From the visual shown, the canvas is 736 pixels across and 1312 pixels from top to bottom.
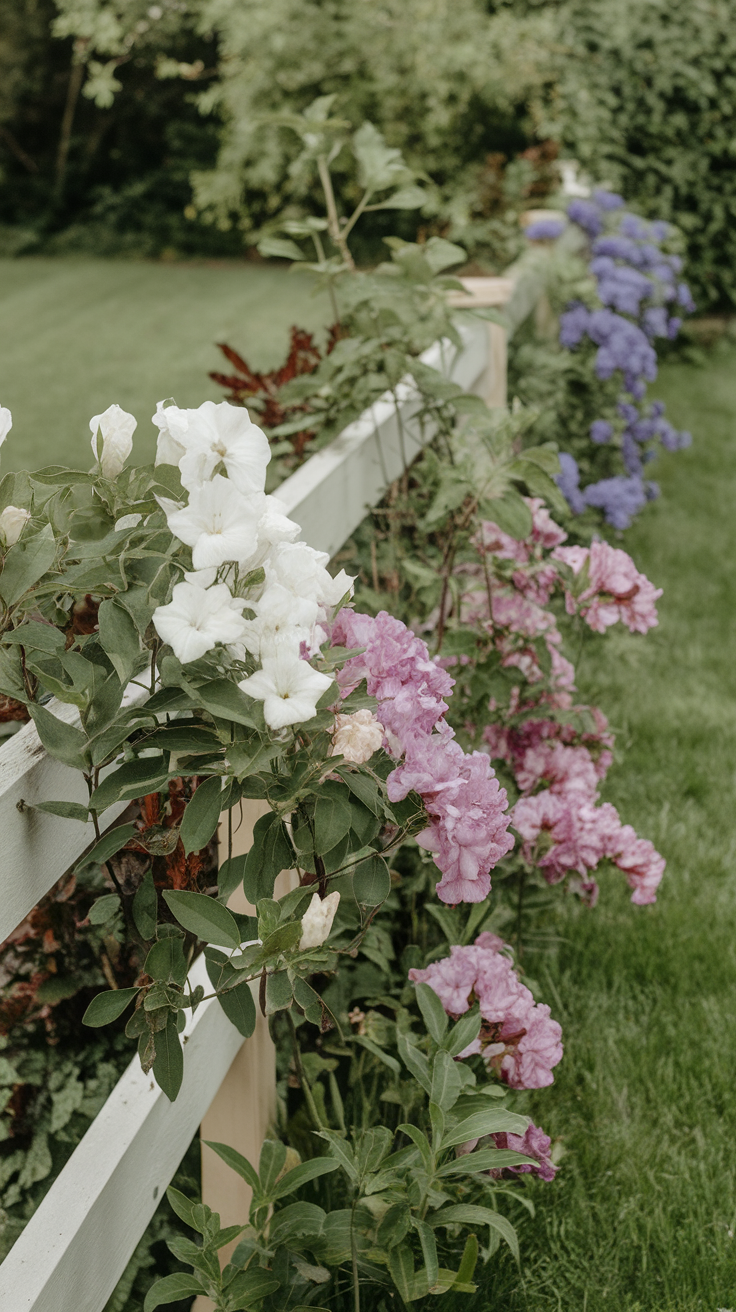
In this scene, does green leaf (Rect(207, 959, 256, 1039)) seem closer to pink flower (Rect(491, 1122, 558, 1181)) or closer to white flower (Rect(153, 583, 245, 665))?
white flower (Rect(153, 583, 245, 665))

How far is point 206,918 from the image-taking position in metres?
1.03

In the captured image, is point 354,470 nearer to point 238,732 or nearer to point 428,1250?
point 238,732

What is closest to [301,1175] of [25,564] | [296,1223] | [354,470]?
[296,1223]

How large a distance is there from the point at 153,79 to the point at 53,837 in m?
12.4

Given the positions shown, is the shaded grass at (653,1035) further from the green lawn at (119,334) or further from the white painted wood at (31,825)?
the green lawn at (119,334)

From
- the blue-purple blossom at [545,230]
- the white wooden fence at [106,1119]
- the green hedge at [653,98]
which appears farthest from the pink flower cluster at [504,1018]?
the green hedge at [653,98]

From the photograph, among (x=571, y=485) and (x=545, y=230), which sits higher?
(x=545, y=230)

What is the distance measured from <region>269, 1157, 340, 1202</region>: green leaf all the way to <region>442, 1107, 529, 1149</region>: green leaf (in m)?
0.13

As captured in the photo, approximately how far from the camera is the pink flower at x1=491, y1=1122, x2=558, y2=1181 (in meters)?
1.37

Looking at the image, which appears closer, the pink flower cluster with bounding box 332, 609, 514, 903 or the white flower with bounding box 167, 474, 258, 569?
the white flower with bounding box 167, 474, 258, 569

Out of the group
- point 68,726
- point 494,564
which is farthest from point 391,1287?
point 494,564

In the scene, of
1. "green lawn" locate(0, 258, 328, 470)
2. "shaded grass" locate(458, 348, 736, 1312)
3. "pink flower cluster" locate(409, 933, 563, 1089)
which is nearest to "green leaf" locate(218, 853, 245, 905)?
"pink flower cluster" locate(409, 933, 563, 1089)

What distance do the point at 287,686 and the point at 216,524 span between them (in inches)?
5.8

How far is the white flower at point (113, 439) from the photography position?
41.6 inches
